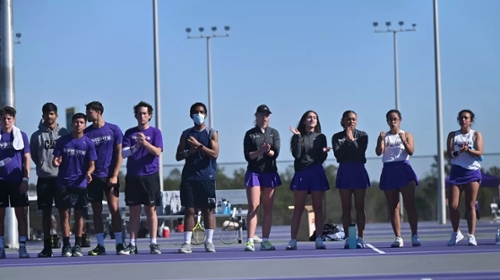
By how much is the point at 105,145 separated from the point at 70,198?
0.87m

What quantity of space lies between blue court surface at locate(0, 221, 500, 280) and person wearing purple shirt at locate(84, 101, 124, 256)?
444 mm

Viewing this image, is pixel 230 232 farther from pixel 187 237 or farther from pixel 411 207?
pixel 411 207

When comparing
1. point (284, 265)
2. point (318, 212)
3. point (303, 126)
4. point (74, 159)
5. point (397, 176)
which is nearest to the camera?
point (284, 265)

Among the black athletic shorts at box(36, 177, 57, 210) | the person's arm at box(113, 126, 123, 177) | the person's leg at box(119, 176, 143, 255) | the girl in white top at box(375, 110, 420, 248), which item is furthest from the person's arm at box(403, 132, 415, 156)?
the black athletic shorts at box(36, 177, 57, 210)

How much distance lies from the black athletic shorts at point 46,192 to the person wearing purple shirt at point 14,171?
0.60ft

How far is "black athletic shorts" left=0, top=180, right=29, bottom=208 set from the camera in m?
14.9

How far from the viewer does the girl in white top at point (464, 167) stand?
1493cm

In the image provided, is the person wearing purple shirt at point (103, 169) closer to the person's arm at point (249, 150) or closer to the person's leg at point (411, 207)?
the person's arm at point (249, 150)

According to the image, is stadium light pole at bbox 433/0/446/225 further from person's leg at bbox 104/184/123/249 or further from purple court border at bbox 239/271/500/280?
purple court border at bbox 239/271/500/280

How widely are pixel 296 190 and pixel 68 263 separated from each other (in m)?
3.75

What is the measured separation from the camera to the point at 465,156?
15.1 metres

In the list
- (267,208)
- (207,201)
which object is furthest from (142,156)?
(267,208)

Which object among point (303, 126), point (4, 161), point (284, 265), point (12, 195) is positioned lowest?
point (284, 265)

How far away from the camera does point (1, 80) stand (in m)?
19.0
